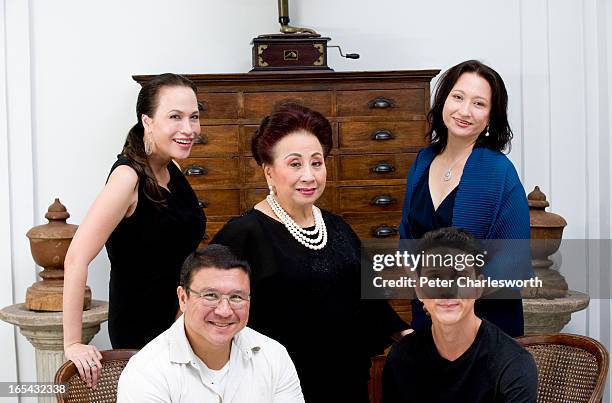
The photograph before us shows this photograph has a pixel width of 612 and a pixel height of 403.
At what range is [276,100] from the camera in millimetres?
3807

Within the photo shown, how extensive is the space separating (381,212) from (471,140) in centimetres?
126

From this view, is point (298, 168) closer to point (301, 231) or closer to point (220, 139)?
point (301, 231)

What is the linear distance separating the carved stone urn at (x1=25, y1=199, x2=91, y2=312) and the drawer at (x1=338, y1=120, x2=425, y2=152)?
120cm

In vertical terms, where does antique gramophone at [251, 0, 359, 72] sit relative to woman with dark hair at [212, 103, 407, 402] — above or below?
above

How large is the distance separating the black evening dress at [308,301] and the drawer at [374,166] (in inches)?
58.5

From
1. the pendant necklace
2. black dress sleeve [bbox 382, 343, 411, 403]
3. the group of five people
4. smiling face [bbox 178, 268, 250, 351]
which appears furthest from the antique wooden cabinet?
smiling face [bbox 178, 268, 250, 351]

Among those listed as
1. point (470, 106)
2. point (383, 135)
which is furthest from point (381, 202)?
point (470, 106)

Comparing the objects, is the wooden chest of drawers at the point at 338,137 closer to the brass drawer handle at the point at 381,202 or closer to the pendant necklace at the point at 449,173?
the brass drawer handle at the point at 381,202

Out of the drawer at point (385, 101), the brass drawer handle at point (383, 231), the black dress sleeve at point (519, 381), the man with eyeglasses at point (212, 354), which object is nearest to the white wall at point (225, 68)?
the drawer at point (385, 101)

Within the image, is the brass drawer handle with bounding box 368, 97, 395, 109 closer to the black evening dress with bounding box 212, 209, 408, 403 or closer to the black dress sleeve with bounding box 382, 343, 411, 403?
the black evening dress with bounding box 212, 209, 408, 403

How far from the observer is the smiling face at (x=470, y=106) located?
256 cm

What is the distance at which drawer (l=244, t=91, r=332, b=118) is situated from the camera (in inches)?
149

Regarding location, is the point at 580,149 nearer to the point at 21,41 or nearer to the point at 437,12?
the point at 437,12

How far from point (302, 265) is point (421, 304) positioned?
0.47m
